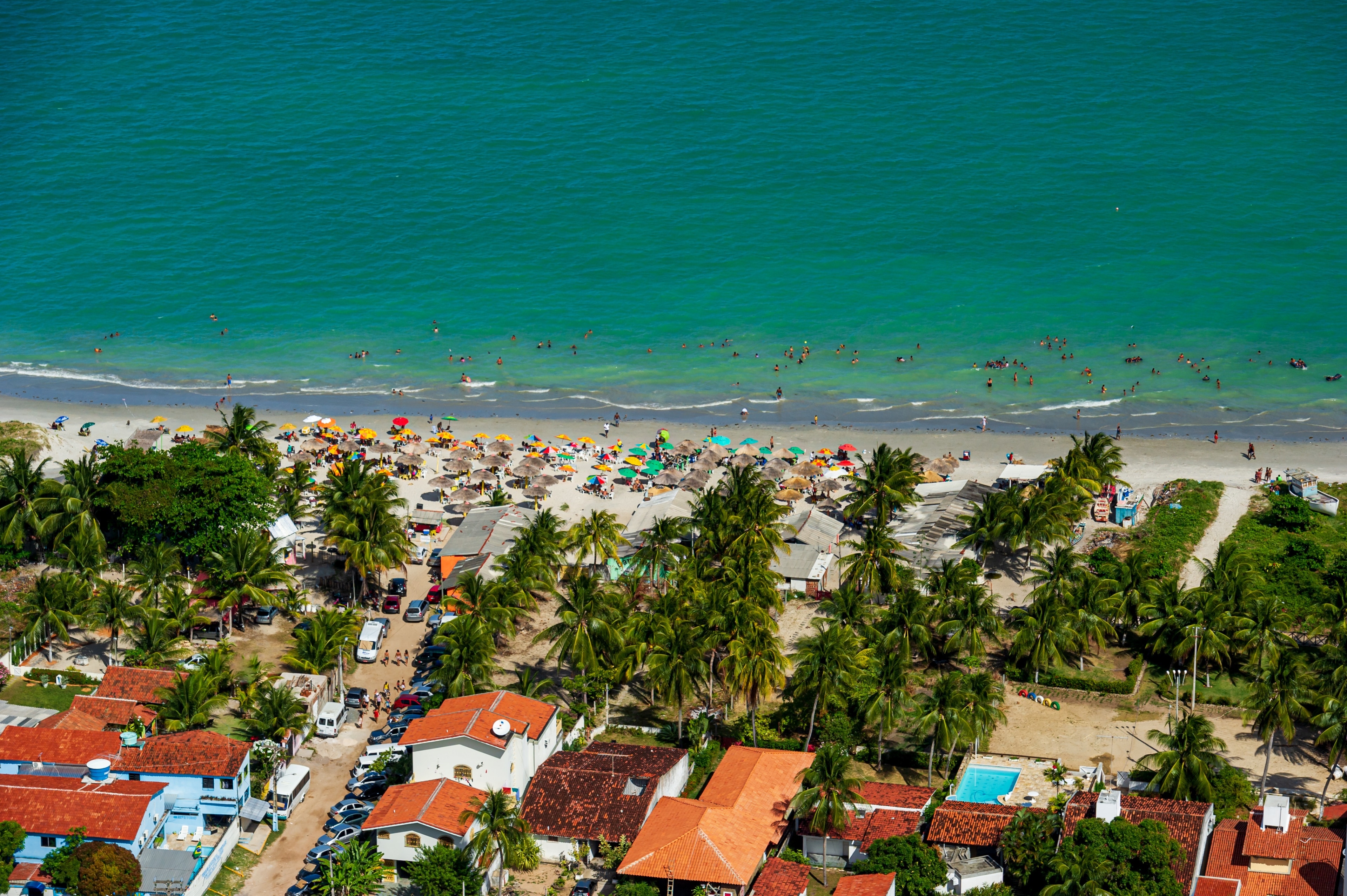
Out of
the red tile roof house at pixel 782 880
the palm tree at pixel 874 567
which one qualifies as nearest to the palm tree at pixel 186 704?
the red tile roof house at pixel 782 880

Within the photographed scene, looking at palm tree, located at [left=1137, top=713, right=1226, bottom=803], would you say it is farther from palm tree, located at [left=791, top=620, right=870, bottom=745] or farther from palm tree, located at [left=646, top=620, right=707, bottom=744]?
palm tree, located at [left=646, top=620, right=707, bottom=744]

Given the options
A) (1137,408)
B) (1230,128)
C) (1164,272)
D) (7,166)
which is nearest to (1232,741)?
(1137,408)

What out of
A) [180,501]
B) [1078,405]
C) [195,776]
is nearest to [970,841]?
[195,776]

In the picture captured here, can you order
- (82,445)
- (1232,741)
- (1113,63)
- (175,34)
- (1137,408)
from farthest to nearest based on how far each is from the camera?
1. (175,34)
2. (1113,63)
3. (1137,408)
4. (82,445)
5. (1232,741)

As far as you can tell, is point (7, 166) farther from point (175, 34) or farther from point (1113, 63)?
point (1113, 63)

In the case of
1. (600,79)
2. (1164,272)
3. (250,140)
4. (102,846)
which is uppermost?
(600,79)

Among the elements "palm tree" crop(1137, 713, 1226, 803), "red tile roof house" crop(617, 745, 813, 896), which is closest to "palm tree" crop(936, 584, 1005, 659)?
"red tile roof house" crop(617, 745, 813, 896)

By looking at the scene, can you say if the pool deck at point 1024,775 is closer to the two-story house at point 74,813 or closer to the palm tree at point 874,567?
the palm tree at point 874,567

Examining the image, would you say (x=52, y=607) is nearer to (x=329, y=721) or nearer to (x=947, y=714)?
(x=329, y=721)
